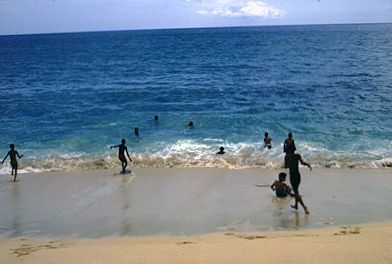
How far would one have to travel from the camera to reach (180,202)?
11.8 metres

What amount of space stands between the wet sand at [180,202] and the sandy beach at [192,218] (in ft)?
0.09

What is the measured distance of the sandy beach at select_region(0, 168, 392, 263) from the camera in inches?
302

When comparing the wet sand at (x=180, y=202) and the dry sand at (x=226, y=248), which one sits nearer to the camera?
the dry sand at (x=226, y=248)

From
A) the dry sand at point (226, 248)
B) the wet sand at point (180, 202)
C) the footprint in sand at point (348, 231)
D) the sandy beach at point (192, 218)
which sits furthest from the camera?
the wet sand at point (180, 202)

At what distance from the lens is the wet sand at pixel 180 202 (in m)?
9.98

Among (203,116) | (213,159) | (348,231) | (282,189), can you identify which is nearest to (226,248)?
(348,231)

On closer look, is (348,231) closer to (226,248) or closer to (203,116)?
(226,248)

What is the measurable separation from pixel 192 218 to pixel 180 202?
1379 mm

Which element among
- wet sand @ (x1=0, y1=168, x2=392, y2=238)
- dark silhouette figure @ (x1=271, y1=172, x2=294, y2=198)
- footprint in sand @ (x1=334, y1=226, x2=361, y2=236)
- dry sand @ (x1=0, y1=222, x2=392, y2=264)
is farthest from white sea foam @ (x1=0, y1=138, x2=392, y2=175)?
dry sand @ (x1=0, y1=222, x2=392, y2=264)

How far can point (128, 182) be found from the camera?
46.7 ft

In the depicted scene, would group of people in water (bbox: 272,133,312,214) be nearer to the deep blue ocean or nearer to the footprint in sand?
the footprint in sand

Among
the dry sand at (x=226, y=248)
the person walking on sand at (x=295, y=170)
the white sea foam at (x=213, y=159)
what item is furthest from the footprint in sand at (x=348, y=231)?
the white sea foam at (x=213, y=159)

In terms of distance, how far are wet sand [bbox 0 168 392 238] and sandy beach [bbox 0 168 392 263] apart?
3cm

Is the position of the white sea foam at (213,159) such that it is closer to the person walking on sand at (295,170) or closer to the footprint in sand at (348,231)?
the person walking on sand at (295,170)
